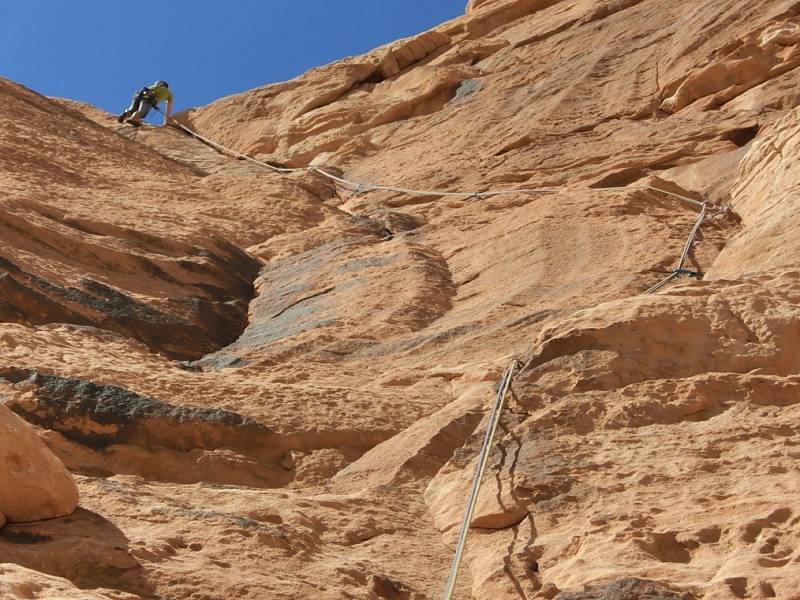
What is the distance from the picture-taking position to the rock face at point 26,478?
5.31 metres

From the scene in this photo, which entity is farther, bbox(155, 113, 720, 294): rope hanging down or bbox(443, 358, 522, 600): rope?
bbox(155, 113, 720, 294): rope hanging down

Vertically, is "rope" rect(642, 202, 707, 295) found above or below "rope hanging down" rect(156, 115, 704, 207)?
below

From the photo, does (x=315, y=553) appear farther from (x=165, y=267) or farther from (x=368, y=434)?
(x=165, y=267)

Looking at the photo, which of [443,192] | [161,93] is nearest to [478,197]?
[443,192]

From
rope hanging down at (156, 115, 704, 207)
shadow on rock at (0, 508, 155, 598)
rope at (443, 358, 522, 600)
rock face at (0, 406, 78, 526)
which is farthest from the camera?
rope hanging down at (156, 115, 704, 207)

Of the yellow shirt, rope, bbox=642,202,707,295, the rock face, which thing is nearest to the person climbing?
the yellow shirt

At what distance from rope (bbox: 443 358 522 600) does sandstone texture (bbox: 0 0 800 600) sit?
86 millimetres

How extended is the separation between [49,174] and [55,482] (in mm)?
8648

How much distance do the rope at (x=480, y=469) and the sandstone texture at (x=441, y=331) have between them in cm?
9

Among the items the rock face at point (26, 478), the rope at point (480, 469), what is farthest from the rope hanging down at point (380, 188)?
the rock face at point (26, 478)

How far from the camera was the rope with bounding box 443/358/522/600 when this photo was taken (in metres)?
5.42

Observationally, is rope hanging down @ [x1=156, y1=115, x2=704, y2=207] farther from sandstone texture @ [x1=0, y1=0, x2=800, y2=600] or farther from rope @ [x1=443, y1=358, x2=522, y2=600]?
rope @ [x1=443, y1=358, x2=522, y2=600]

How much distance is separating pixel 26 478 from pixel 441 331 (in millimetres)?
4460

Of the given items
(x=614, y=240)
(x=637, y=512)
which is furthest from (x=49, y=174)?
(x=637, y=512)
